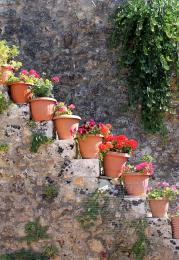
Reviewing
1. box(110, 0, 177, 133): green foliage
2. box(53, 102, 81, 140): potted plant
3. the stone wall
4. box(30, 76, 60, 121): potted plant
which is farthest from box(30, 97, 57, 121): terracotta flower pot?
box(110, 0, 177, 133): green foliage

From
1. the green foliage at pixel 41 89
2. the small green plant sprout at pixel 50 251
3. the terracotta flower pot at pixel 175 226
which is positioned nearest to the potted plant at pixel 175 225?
the terracotta flower pot at pixel 175 226

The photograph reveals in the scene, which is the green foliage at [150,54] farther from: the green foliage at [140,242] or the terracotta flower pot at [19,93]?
the green foliage at [140,242]

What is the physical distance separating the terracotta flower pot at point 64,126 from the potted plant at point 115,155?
1.26ft

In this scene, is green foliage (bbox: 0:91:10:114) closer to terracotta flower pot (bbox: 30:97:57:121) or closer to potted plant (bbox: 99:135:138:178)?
terracotta flower pot (bbox: 30:97:57:121)

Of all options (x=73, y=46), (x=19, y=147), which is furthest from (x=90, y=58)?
(x=19, y=147)

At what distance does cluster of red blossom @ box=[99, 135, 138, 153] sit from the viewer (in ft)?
19.2

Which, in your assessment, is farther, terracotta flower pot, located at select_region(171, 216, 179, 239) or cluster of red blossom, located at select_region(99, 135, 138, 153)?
cluster of red blossom, located at select_region(99, 135, 138, 153)

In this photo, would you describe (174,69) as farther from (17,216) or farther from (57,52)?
(17,216)

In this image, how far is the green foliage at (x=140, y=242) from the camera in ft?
18.2

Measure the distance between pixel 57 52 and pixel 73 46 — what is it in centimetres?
27

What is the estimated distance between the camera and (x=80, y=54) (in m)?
8.23

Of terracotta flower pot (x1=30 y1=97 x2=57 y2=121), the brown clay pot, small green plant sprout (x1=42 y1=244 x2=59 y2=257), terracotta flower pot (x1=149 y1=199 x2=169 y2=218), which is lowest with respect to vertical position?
small green plant sprout (x1=42 y1=244 x2=59 y2=257)

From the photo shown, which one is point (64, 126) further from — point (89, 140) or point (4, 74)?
point (4, 74)

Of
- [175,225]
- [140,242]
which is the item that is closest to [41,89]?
[140,242]
